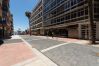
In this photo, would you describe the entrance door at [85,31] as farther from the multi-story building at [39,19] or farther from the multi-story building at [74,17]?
the multi-story building at [39,19]

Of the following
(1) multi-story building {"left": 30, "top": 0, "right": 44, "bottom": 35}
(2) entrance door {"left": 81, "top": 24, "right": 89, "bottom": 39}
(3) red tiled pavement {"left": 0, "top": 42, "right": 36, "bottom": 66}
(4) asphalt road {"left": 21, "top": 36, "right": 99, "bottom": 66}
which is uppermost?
(1) multi-story building {"left": 30, "top": 0, "right": 44, "bottom": 35}

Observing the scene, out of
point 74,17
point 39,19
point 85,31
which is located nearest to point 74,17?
point 74,17

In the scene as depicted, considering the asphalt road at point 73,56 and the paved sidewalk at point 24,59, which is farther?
the paved sidewalk at point 24,59

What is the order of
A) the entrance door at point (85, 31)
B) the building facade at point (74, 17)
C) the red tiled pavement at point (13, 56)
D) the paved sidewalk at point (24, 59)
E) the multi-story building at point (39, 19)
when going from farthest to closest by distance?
the multi-story building at point (39, 19)
the entrance door at point (85, 31)
the building facade at point (74, 17)
the red tiled pavement at point (13, 56)
the paved sidewalk at point (24, 59)

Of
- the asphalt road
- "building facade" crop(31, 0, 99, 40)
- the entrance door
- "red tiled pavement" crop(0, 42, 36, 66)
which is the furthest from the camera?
the entrance door

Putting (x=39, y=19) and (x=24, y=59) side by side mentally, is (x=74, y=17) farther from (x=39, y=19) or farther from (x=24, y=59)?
(x=39, y=19)

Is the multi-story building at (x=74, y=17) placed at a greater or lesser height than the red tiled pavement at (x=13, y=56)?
greater

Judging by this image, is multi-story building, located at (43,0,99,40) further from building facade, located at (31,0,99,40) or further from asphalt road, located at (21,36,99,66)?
asphalt road, located at (21,36,99,66)

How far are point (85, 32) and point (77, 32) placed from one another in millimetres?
4341

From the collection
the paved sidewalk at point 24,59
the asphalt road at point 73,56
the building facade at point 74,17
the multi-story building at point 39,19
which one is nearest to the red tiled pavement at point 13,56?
the paved sidewalk at point 24,59

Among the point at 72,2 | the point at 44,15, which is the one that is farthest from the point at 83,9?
the point at 44,15

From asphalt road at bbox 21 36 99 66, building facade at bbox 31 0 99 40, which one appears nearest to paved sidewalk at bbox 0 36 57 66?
asphalt road at bbox 21 36 99 66

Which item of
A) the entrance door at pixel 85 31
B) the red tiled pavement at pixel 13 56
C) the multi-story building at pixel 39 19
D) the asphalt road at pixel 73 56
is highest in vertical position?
the multi-story building at pixel 39 19

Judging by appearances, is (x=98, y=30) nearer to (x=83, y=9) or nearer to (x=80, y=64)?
(x=83, y=9)
